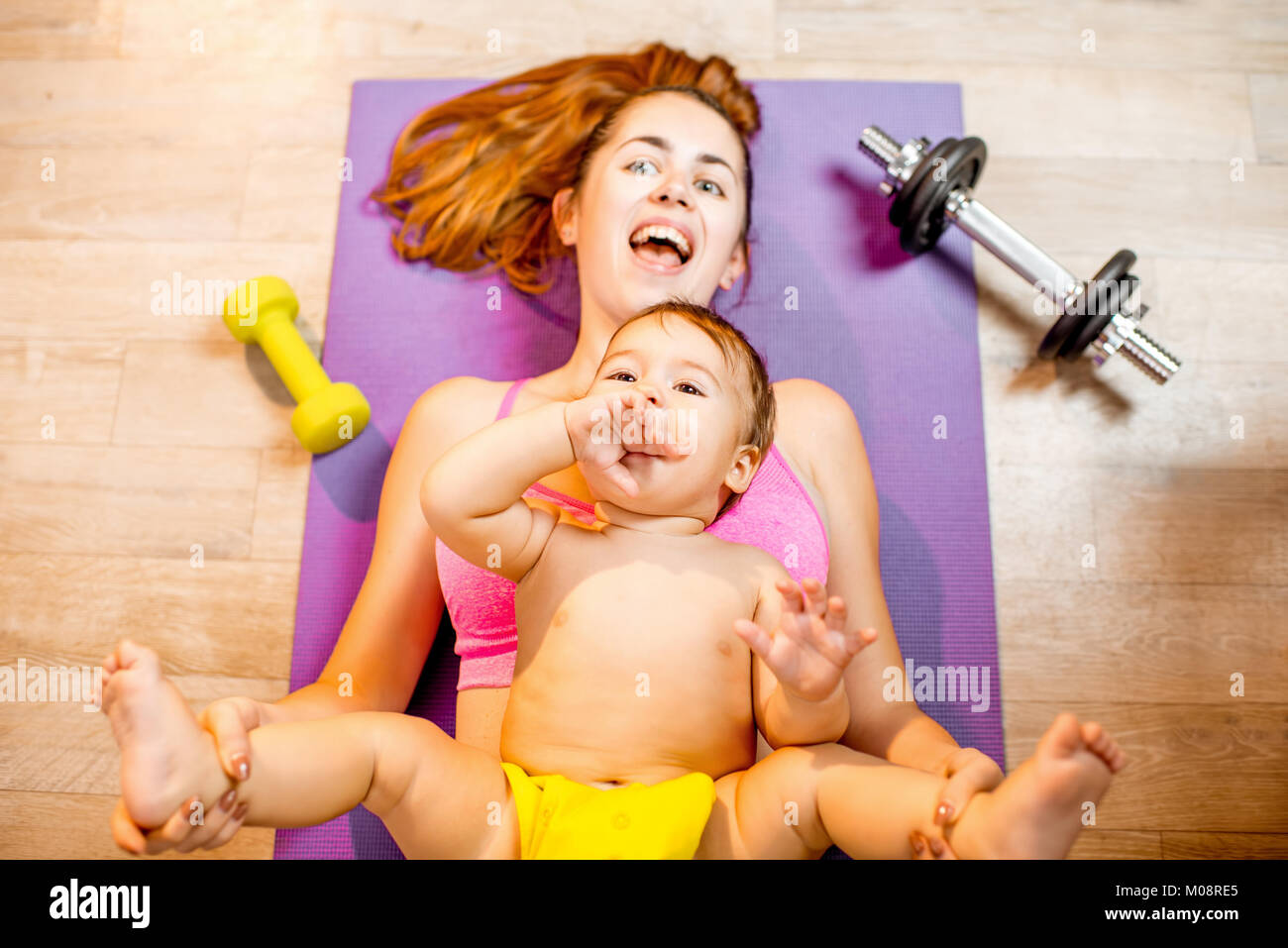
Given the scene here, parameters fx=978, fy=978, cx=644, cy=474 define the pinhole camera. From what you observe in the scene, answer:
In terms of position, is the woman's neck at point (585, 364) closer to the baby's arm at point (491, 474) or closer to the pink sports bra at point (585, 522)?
the pink sports bra at point (585, 522)

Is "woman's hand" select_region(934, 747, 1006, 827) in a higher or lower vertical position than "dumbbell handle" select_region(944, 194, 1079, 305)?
lower

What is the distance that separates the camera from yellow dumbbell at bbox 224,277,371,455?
1649mm

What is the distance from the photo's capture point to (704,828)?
3.76 feet

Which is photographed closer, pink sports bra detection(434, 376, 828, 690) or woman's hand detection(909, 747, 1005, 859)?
woman's hand detection(909, 747, 1005, 859)

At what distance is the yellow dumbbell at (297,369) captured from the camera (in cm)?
165

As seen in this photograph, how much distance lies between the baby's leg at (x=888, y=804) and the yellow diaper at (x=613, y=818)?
0.06 m

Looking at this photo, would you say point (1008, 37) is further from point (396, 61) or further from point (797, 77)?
point (396, 61)

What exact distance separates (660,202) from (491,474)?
62cm

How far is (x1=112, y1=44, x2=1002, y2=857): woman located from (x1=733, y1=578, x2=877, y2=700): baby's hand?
23 centimetres

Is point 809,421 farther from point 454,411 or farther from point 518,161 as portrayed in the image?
point 518,161

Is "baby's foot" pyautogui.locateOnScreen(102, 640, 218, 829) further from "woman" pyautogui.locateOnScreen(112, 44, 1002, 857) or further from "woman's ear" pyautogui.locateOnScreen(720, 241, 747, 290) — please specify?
"woman's ear" pyautogui.locateOnScreen(720, 241, 747, 290)

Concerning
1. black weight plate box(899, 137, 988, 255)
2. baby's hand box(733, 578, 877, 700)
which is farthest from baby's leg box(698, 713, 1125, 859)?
black weight plate box(899, 137, 988, 255)

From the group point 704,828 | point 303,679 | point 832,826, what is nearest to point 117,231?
point 303,679

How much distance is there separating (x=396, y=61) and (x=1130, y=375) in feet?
5.19
